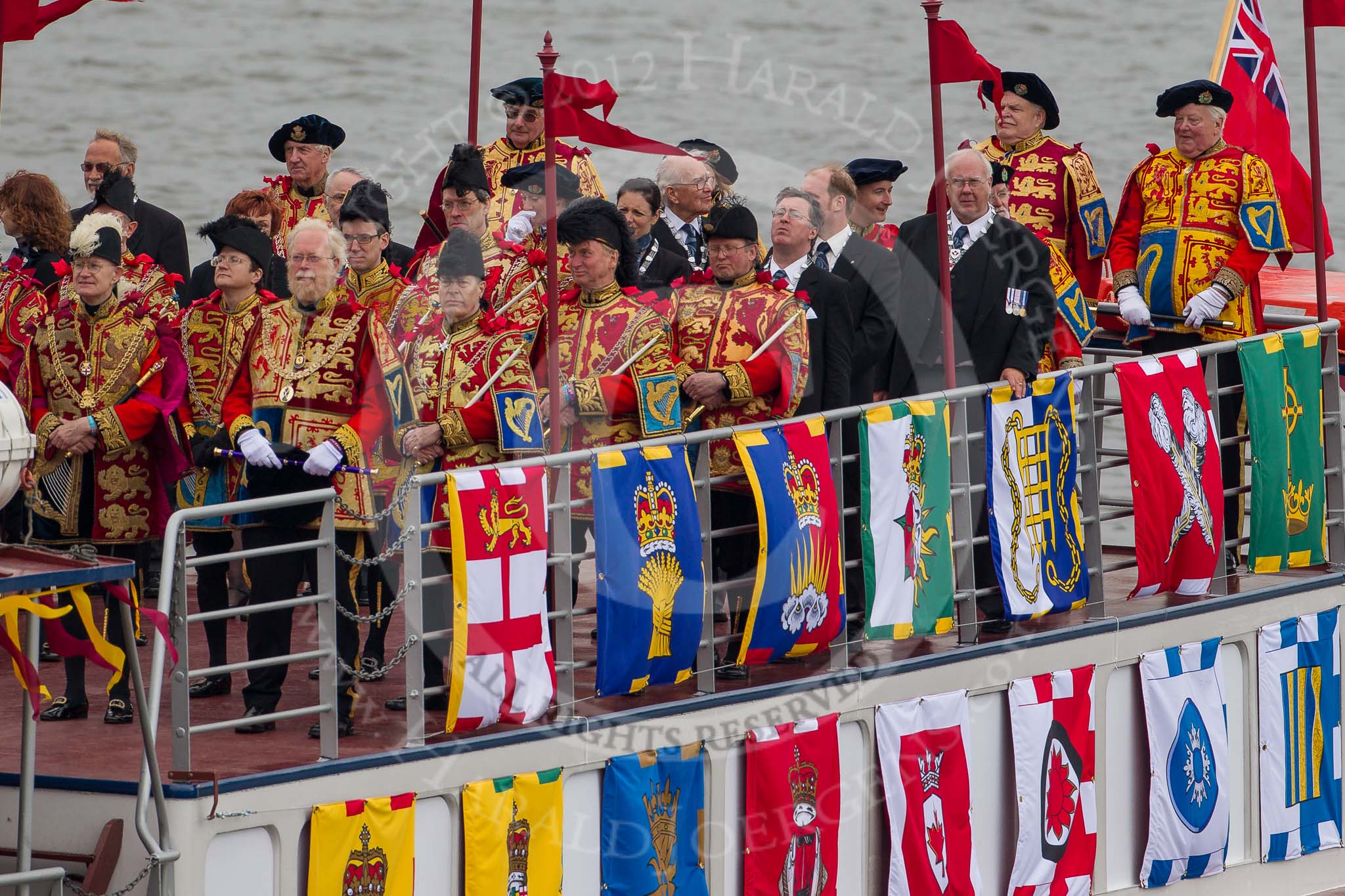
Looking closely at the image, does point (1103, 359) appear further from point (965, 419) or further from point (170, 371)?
point (170, 371)

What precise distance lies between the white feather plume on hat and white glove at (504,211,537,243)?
1.77 meters

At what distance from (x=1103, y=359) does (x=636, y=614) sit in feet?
16.8

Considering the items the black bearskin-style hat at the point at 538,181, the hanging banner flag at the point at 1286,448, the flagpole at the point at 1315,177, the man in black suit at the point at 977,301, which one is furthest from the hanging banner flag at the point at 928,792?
the flagpole at the point at 1315,177

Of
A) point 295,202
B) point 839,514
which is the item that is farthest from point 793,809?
point 295,202

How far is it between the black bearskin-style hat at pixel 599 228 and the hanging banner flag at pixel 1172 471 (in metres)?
2.34

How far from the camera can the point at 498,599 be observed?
7938 millimetres

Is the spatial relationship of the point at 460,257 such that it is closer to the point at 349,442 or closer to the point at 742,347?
the point at 349,442

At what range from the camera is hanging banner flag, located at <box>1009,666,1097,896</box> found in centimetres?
970

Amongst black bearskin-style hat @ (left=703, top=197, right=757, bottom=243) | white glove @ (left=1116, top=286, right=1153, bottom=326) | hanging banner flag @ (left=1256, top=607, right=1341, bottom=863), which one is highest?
black bearskin-style hat @ (left=703, top=197, right=757, bottom=243)

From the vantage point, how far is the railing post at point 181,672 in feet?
23.9

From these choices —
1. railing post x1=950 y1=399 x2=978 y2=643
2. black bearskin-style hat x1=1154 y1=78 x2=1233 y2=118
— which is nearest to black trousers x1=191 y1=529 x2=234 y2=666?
railing post x1=950 y1=399 x2=978 y2=643

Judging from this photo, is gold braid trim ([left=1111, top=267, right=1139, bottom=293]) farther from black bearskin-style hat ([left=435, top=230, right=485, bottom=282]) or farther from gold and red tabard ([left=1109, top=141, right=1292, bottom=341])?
black bearskin-style hat ([left=435, top=230, right=485, bottom=282])

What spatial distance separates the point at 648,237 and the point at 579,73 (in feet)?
46.5

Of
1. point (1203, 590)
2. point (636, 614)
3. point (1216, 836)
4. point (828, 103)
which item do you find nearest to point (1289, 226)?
point (1203, 590)
